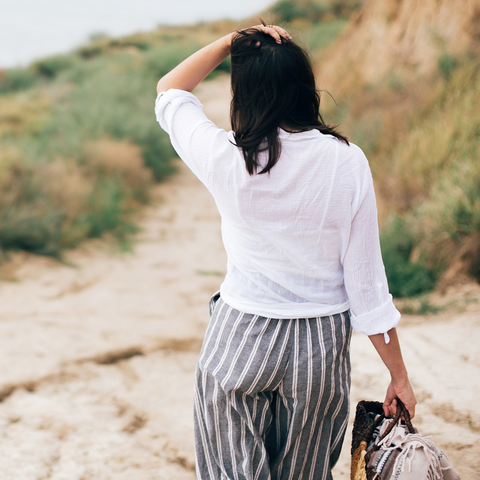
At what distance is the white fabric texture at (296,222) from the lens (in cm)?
104

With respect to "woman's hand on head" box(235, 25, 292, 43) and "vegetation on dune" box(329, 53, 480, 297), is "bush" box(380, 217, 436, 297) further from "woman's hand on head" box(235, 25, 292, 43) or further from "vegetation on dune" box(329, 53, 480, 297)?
"woman's hand on head" box(235, 25, 292, 43)

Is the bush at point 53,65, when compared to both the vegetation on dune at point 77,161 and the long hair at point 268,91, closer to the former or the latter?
the vegetation on dune at point 77,161

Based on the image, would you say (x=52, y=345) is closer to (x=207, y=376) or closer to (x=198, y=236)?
(x=207, y=376)

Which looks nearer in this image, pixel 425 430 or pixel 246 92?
pixel 246 92

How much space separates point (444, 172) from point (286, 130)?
3.80 metres

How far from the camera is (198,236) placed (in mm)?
6164

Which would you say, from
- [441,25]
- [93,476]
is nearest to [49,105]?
[441,25]

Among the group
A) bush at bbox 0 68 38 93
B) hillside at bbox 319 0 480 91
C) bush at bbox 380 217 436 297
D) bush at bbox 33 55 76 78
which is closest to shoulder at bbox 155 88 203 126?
bush at bbox 380 217 436 297

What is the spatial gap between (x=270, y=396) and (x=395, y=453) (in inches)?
14.2

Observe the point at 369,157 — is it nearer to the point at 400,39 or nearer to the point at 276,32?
the point at 400,39

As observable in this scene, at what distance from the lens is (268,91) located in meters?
1.03

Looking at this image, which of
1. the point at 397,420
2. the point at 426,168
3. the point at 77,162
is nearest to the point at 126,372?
the point at 397,420

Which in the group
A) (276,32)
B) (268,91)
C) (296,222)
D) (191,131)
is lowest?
(296,222)

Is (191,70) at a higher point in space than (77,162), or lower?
higher
